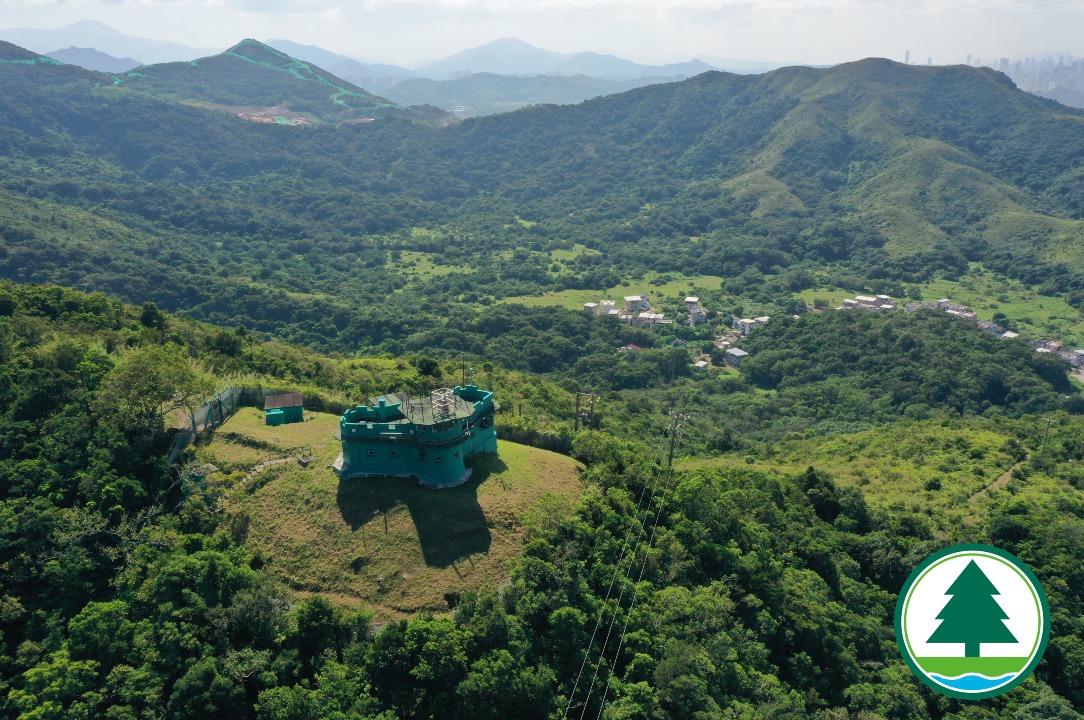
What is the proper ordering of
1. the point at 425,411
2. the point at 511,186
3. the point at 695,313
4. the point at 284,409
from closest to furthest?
the point at 425,411
the point at 284,409
the point at 695,313
the point at 511,186

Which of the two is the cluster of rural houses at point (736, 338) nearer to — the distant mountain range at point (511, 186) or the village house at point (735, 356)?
the village house at point (735, 356)

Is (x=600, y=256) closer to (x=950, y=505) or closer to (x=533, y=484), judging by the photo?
(x=950, y=505)

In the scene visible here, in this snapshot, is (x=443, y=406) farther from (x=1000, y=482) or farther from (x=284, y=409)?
(x=1000, y=482)

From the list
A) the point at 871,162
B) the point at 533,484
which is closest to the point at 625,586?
the point at 533,484

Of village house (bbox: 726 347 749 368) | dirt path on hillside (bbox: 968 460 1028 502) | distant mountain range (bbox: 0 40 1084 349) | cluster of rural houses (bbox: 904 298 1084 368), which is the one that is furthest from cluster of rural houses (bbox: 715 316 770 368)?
dirt path on hillside (bbox: 968 460 1028 502)

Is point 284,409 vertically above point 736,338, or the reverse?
point 284,409

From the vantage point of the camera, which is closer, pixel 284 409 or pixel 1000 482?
pixel 284 409

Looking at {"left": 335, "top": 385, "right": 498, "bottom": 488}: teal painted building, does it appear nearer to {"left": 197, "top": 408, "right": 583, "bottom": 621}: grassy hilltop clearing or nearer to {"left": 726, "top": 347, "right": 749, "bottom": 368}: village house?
{"left": 197, "top": 408, "right": 583, "bottom": 621}: grassy hilltop clearing

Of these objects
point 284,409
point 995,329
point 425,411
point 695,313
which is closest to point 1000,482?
point 425,411
